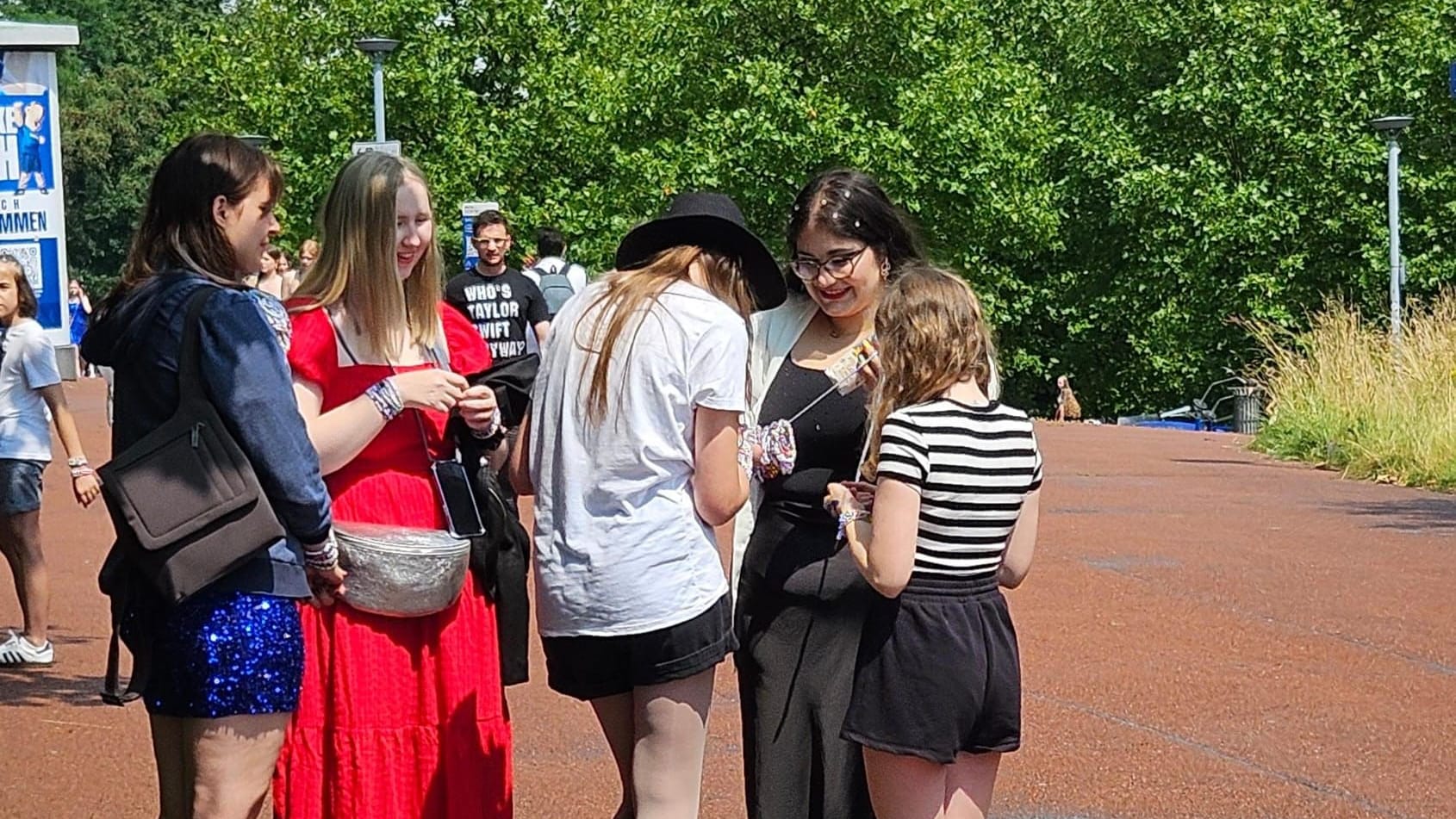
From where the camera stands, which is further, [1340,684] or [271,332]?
[1340,684]

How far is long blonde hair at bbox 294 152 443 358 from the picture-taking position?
419 cm

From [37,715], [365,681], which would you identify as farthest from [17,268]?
[365,681]

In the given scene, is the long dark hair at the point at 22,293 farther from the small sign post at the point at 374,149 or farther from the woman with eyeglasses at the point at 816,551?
the woman with eyeglasses at the point at 816,551

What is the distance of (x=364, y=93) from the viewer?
41625 mm

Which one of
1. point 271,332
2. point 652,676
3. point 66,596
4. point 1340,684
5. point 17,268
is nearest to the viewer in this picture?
point 271,332

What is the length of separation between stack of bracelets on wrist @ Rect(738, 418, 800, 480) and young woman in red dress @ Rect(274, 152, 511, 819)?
0.67 metres

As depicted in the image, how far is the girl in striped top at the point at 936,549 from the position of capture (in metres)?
4.08

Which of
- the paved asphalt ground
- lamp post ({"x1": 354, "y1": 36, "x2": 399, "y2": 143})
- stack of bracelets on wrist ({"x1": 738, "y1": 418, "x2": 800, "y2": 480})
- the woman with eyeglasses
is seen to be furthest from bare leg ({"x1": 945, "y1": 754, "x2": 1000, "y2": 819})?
lamp post ({"x1": 354, "y1": 36, "x2": 399, "y2": 143})

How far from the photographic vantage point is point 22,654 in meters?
8.53

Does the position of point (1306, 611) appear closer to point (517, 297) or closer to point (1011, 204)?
point (517, 297)

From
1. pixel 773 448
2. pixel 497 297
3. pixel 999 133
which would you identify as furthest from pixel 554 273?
pixel 999 133

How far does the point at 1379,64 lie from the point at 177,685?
3758 centimetres

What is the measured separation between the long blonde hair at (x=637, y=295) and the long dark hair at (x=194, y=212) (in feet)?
2.42

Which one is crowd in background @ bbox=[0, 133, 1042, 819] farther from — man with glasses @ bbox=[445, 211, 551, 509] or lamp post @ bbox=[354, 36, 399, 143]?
lamp post @ bbox=[354, 36, 399, 143]
